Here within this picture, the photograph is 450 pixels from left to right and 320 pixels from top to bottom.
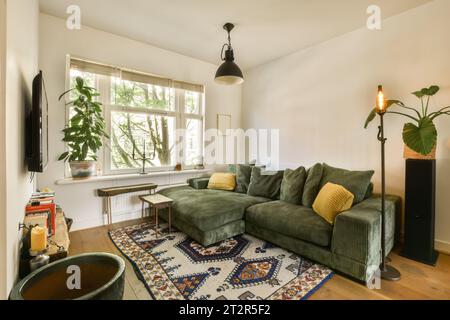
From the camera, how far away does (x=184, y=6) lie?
255 cm

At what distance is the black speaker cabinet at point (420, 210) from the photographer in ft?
6.86

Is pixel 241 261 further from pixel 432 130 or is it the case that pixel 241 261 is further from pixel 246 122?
pixel 246 122

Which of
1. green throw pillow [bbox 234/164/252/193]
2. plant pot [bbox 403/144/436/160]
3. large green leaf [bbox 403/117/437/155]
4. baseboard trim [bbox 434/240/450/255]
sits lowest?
baseboard trim [bbox 434/240/450/255]

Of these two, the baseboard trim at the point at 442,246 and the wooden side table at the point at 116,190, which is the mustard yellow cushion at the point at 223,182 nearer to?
the wooden side table at the point at 116,190

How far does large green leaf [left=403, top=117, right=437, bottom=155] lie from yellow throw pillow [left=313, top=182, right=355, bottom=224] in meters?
0.71

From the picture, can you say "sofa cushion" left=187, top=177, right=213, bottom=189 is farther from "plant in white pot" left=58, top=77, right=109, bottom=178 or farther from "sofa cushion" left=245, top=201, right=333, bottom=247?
"plant in white pot" left=58, top=77, right=109, bottom=178

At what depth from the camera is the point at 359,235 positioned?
1.78 metres

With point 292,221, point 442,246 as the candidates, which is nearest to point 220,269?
point 292,221

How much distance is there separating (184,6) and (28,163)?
226cm

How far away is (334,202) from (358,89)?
1.77m

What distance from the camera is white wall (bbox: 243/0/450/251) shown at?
2.36 meters

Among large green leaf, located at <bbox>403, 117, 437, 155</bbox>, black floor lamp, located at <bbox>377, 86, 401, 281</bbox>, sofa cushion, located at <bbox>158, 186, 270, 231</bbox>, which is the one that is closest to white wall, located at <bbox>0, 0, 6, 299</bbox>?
sofa cushion, located at <bbox>158, 186, 270, 231</bbox>

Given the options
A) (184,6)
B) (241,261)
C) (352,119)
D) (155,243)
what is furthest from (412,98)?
(155,243)
